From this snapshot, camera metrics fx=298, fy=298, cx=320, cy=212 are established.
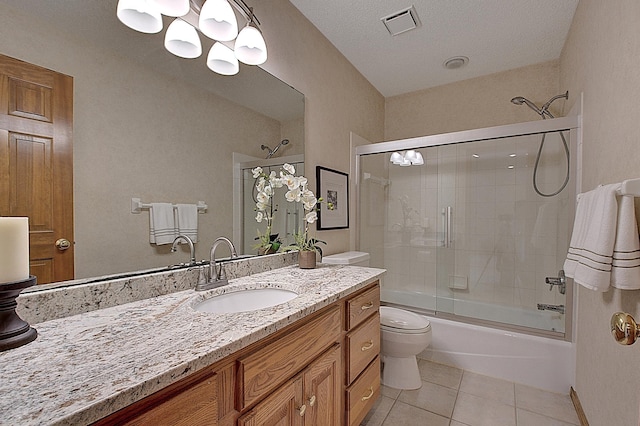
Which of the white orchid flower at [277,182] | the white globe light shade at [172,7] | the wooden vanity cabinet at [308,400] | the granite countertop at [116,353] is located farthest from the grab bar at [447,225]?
the white globe light shade at [172,7]

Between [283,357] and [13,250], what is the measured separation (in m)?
0.74

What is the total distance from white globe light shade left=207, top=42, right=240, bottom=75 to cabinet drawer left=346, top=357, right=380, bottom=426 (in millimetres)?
1633

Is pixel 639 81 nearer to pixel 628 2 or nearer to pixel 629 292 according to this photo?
pixel 628 2

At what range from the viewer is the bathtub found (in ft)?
6.27

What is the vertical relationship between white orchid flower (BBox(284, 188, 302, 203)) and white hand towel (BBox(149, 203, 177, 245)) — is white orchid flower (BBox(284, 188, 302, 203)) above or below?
above

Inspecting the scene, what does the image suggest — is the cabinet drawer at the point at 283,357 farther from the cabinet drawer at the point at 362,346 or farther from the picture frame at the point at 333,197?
the picture frame at the point at 333,197

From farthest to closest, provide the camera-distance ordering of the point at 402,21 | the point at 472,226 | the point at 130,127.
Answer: the point at 472,226 → the point at 402,21 → the point at 130,127

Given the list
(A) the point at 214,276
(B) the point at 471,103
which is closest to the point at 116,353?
(A) the point at 214,276

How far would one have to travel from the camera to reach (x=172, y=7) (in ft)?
3.92

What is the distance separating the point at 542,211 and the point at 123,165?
2657 mm

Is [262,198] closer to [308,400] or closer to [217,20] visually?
[217,20]

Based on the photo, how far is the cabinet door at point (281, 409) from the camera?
823mm

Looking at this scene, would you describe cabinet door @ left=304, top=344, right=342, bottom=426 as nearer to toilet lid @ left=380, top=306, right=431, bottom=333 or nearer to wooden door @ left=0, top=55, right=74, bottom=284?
toilet lid @ left=380, top=306, right=431, bottom=333

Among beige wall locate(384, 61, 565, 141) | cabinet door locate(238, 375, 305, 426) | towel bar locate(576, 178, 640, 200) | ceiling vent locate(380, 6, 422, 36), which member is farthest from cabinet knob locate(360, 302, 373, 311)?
beige wall locate(384, 61, 565, 141)
